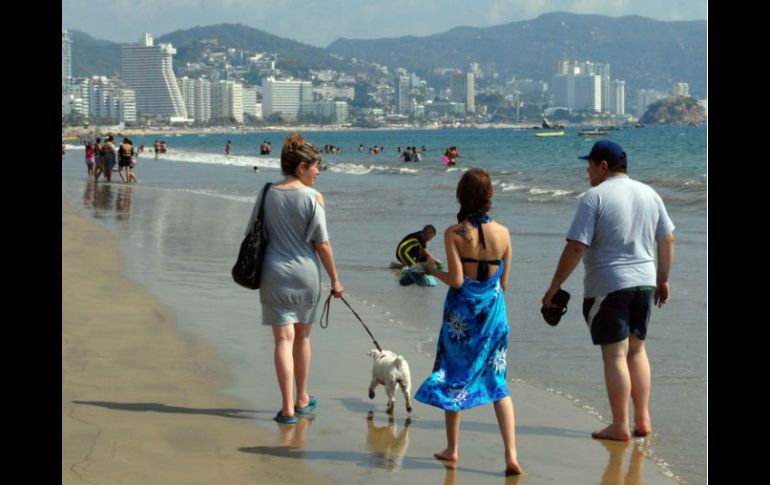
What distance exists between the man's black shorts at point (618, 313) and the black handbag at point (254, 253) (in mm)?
1926

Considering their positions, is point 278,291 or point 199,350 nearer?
point 278,291

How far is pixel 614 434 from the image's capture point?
6086mm

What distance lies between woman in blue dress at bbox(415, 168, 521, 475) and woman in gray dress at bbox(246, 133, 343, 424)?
1.04m

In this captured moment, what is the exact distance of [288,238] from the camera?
6.22 meters

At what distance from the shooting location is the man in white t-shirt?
5871 millimetres

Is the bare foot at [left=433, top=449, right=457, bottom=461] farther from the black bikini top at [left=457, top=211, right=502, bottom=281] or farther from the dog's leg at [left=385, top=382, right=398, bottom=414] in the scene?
the black bikini top at [left=457, top=211, right=502, bottom=281]

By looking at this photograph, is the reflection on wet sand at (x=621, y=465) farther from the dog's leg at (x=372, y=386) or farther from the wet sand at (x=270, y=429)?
the dog's leg at (x=372, y=386)

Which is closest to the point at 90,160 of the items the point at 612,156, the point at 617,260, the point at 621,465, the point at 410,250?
the point at 410,250
